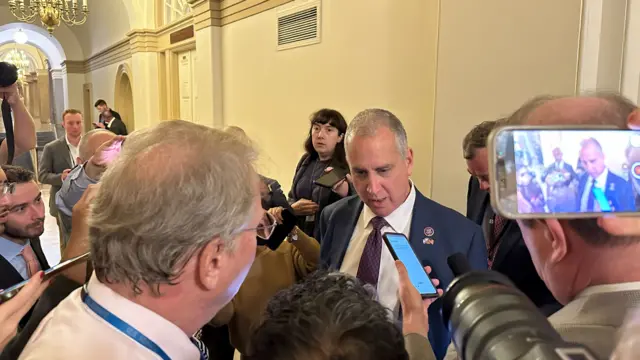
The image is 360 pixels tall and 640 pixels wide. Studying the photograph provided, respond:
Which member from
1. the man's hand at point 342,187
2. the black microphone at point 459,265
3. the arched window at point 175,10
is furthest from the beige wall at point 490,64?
the arched window at point 175,10

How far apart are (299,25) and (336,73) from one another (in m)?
0.74

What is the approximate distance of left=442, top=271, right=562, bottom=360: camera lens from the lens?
508 mm

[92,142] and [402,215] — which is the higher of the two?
[92,142]

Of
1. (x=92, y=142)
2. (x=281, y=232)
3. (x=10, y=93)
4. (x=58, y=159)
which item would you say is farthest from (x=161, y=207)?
(x=58, y=159)

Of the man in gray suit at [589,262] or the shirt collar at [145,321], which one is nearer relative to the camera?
the man in gray suit at [589,262]

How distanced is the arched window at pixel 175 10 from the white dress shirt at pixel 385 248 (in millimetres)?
6694

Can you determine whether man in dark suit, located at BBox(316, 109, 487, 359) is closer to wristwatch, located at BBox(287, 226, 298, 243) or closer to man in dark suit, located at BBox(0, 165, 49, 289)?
wristwatch, located at BBox(287, 226, 298, 243)

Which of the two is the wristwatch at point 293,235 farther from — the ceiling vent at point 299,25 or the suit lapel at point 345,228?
the ceiling vent at point 299,25

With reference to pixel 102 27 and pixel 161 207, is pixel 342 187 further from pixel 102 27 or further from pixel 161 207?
pixel 102 27

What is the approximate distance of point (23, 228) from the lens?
2.09m

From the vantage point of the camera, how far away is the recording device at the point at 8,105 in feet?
8.81

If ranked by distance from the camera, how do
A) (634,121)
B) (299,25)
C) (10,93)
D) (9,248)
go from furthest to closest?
(299,25), (10,93), (9,248), (634,121)

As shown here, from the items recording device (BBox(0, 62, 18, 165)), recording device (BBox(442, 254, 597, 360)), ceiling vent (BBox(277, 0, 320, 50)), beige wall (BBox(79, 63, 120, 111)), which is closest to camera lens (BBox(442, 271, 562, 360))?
recording device (BBox(442, 254, 597, 360))

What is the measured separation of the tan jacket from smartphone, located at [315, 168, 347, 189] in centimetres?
79
